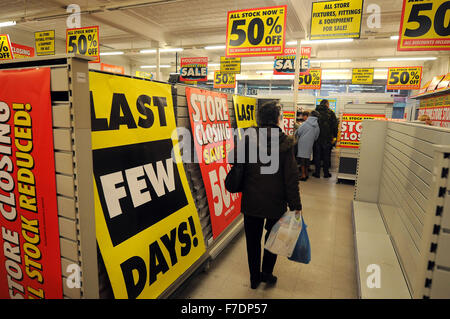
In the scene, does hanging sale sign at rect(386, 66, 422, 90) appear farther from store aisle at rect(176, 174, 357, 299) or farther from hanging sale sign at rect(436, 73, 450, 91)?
store aisle at rect(176, 174, 357, 299)

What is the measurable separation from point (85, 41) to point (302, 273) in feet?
27.7

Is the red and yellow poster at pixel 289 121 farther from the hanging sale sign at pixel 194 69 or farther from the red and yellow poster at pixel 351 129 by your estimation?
the hanging sale sign at pixel 194 69

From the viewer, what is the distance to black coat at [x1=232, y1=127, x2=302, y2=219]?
7.72 ft

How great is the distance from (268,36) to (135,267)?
5359 millimetres

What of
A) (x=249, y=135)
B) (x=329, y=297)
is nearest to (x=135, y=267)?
(x=249, y=135)

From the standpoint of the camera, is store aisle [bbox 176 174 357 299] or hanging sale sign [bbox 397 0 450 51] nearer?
store aisle [bbox 176 174 357 299]

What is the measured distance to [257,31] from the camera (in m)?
6.01

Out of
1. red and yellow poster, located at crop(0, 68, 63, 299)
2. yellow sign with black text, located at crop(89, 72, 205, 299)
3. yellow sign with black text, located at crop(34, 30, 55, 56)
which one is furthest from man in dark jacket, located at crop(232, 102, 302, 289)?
yellow sign with black text, located at crop(34, 30, 55, 56)

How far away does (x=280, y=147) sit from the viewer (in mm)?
2357

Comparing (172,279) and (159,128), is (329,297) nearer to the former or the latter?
(172,279)

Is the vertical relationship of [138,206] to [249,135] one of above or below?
below

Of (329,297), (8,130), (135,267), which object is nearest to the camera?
(8,130)

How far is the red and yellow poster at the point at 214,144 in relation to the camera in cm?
292

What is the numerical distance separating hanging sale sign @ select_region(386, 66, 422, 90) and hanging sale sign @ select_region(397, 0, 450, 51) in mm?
8686
